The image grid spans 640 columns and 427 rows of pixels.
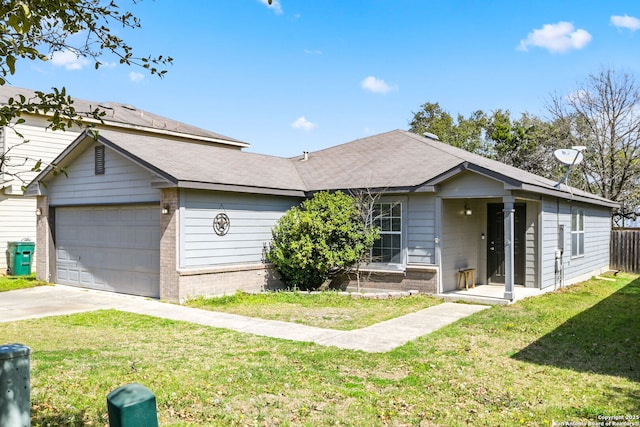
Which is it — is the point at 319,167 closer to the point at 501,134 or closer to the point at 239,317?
the point at 239,317

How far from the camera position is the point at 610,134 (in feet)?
86.3

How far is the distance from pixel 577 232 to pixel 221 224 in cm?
1114

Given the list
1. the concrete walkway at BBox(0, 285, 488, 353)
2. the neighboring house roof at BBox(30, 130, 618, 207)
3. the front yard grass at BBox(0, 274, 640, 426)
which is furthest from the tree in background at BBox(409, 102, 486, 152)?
the front yard grass at BBox(0, 274, 640, 426)

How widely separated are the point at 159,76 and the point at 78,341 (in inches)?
193

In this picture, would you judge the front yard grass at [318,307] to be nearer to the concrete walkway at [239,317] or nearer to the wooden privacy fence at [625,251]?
the concrete walkway at [239,317]

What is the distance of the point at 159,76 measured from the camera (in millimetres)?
4535

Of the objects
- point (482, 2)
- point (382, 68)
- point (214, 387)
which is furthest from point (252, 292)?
point (382, 68)

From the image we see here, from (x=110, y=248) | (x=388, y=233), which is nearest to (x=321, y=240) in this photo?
(x=388, y=233)

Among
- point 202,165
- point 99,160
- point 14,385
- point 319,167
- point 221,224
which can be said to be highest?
point 319,167

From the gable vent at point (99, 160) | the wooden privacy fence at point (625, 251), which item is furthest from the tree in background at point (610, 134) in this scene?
the gable vent at point (99, 160)

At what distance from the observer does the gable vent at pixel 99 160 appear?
43.0 feet

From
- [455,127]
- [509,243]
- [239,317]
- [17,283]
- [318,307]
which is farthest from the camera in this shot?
[455,127]

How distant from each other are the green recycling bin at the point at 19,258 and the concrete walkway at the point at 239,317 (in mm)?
3504

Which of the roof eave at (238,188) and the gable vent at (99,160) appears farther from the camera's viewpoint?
the gable vent at (99,160)
